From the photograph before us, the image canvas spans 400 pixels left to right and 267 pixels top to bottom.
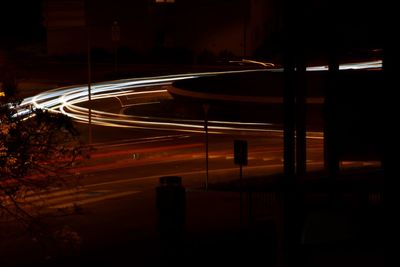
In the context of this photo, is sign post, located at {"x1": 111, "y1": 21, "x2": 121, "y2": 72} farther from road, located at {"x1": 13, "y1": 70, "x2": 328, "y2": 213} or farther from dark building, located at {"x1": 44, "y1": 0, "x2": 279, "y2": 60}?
road, located at {"x1": 13, "y1": 70, "x2": 328, "y2": 213}

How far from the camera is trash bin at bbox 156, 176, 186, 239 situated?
1669 centimetres

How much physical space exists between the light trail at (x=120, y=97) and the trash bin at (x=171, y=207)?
59.4 feet

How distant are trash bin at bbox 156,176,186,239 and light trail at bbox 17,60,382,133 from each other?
18.1m

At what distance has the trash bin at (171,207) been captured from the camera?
54.7 feet

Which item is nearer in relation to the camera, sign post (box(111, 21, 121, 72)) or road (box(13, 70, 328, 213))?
road (box(13, 70, 328, 213))

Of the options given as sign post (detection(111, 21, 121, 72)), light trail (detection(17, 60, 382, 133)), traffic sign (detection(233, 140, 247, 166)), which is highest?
sign post (detection(111, 21, 121, 72))

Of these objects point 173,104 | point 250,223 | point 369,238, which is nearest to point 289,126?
point 369,238

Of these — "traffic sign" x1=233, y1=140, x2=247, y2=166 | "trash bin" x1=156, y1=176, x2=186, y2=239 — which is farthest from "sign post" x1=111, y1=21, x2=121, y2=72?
"trash bin" x1=156, y1=176, x2=186, y2=239

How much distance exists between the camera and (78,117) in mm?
42875

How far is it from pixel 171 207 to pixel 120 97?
34760 mm

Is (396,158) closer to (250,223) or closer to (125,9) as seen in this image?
(250,223)

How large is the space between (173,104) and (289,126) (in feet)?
120

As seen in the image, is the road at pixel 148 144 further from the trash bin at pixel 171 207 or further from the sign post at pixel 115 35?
the sign post at pixel 115 35

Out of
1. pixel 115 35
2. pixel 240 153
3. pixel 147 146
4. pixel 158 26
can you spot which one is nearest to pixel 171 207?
pixel 240 153
